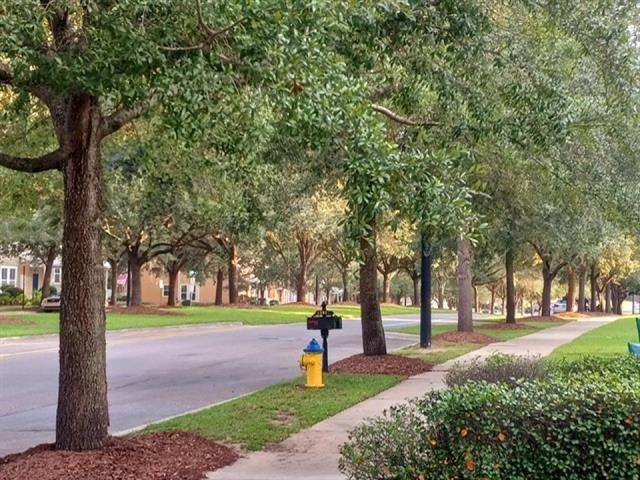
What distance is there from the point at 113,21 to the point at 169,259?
46684 mm

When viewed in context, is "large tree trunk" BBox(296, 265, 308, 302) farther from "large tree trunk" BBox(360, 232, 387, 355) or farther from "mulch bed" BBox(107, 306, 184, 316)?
"large tree trunk" BBox(360, 232, 387, 355)

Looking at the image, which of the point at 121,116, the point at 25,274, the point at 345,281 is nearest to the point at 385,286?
the point at 345,281

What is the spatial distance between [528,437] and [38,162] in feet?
17.1

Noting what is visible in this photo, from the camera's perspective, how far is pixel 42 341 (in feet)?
77.3

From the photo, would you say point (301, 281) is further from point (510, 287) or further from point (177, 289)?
point (177, 289)

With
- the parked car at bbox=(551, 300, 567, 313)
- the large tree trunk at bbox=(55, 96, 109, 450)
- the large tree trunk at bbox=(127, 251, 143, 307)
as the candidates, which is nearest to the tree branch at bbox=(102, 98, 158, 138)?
the large tree trunk at bbox=(55, 96, 109, 450)

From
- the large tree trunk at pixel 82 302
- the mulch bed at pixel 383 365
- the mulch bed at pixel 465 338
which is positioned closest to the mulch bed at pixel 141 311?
the mulch bed at pixel 465 338

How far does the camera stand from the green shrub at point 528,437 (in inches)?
200

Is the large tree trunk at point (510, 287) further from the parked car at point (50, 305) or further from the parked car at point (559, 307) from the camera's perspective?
the parked car at point (559, 307)

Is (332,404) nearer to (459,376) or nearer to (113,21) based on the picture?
(459,376)

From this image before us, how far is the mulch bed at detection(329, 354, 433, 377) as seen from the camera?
578 inches

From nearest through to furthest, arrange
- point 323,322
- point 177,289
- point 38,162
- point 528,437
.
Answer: point 528,437, point 38,162, point 323,322, point 177,289

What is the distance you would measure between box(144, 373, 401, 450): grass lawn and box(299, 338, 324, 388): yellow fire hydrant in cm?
18

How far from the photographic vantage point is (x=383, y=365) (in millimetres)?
15219
